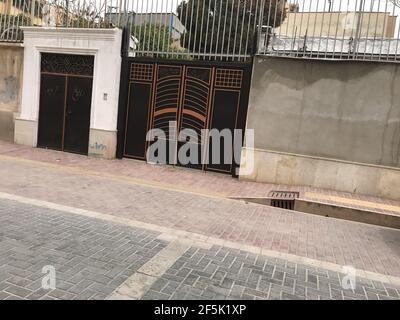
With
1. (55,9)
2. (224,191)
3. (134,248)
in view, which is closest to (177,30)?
(55,9)

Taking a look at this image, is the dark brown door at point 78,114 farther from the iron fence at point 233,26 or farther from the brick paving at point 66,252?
the brick paving at point 66,252

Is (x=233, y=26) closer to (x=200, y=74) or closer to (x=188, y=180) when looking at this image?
(x=200, y=74)

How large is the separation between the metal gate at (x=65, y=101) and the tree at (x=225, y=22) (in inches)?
119

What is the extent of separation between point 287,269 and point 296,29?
6.56m

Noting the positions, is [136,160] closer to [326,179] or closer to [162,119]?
[162,119]

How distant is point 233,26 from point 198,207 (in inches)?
200

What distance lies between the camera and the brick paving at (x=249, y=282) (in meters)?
3.93

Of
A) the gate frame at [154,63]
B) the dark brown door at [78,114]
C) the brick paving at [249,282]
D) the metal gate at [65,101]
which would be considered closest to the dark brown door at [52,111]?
the metal gate at [65,101]

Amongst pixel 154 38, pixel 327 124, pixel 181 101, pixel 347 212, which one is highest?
pixel 154 38

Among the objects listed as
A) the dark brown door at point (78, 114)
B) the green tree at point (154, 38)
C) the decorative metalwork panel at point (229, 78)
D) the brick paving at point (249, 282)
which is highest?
the green tree at point (154, 38)

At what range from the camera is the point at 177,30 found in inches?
417

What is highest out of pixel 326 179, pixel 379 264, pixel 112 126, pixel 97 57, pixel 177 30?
pixel 177 30

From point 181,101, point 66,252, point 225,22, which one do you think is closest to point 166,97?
point 181,101

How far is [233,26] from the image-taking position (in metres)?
10.0
